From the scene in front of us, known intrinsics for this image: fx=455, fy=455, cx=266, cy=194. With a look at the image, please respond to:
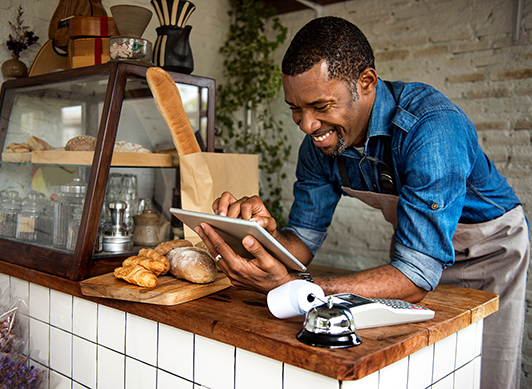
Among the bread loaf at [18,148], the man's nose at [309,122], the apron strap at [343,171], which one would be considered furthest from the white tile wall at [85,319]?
the apron strap at [343,171]

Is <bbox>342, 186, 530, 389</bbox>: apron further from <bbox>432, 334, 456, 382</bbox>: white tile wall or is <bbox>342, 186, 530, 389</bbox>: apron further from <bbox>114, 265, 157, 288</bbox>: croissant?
<bbox>114, 265, 157, 288</bbox>: croissant

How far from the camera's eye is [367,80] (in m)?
1.33

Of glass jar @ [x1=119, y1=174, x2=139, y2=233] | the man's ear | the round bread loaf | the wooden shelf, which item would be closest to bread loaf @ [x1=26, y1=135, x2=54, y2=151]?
the round bread loaf

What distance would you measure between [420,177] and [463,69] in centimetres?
195

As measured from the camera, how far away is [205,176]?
1470mm

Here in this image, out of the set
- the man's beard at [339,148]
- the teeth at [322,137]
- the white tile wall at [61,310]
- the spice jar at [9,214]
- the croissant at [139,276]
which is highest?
the teeth at [322,137]

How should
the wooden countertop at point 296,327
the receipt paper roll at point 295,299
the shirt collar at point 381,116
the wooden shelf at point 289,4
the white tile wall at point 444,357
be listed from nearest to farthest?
the wooden countertop at point 296,327 → the receipt paper roll at point 295,299 → the white tile wall at point 444,357 → the shirt collar at point 381,116 → the wooden shelf at point 289,4

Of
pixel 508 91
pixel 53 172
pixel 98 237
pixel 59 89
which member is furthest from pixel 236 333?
pixel 508 91

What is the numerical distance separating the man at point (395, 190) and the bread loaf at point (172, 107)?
12.0 inches

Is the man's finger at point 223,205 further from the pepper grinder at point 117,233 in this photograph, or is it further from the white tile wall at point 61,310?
the white tile wall at point 61,310

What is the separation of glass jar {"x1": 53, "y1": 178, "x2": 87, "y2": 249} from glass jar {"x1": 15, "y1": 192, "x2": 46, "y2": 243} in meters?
0.09

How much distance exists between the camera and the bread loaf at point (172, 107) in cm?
139

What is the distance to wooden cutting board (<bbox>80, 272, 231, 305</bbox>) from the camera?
3.55 ft

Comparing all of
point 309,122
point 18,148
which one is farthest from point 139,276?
point 18,148
